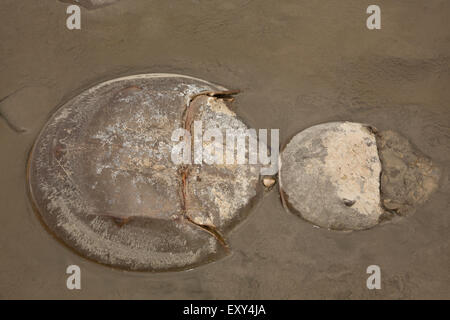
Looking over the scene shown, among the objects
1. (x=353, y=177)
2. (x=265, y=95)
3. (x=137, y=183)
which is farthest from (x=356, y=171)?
(x=137, y=183)

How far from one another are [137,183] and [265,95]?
4.36ft

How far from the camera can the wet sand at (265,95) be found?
2867 mm

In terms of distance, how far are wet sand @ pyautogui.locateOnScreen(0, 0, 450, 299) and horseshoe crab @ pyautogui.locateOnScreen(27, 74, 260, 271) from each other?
0.20m

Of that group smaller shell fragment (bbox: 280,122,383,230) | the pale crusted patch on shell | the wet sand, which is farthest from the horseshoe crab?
the pale crusted patch on shell

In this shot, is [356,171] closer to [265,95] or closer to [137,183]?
[265,95]

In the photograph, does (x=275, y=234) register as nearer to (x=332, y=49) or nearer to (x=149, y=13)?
(x=332, y=49)

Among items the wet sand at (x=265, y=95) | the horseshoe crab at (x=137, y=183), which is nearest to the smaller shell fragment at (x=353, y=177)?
the wet sand at (x=265, y=95)

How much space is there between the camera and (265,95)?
10.4 feet

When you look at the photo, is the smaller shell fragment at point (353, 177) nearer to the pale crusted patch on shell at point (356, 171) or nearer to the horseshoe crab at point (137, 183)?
→ the pale crusted patch on shell at point (356, 171)

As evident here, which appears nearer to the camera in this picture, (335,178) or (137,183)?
(137,183)

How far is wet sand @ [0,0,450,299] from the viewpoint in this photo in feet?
9.41

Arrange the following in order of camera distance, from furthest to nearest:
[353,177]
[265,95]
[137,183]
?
[265,95], [353,177], [137,183]

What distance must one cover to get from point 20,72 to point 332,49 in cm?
270

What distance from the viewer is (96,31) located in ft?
10.8
